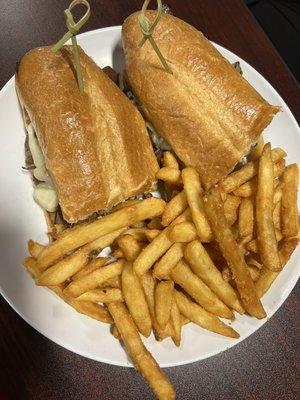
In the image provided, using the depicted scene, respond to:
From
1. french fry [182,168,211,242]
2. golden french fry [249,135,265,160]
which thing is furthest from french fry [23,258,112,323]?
golden french fry [249,135,265,160]

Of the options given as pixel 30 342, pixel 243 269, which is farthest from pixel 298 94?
pixel 30 342

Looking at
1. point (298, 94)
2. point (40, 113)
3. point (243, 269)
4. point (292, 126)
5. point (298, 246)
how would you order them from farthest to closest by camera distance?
point (298, 94) → point (292, 126) → point (298, 246) → point (40, 113) → point (243, 269)

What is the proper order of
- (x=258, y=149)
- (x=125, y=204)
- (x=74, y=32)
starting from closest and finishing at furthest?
1. (x=74, y=32)
2. (x=125, y=204)
3. (x=258, y=149)

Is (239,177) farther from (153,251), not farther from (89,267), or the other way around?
(89,267)

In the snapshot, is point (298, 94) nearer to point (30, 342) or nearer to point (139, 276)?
point (139, 276)

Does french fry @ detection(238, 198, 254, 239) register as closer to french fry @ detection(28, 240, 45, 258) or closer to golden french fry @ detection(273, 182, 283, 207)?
golden french fry @ detection(273, 182, 283, 207)

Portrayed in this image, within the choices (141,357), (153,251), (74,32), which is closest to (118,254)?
(153,251)

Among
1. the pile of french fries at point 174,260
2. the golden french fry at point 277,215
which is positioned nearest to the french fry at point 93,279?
the pile of french fries at point 174,260
